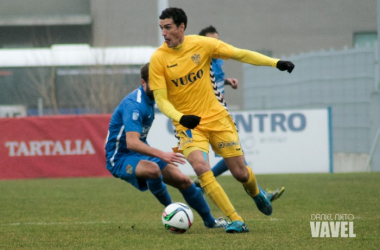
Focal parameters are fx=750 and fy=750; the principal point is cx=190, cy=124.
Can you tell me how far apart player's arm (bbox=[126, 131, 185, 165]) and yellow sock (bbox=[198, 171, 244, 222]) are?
1.00ft

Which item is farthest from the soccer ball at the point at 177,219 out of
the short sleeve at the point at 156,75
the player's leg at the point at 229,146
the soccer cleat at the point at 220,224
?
the short sleeve at the point at 156,75

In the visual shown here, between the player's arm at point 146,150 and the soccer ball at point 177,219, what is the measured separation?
0.46 meters

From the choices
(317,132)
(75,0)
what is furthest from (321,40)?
(317,132)

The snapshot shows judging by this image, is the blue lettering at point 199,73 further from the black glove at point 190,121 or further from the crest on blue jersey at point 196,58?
the black glove at point 190,121

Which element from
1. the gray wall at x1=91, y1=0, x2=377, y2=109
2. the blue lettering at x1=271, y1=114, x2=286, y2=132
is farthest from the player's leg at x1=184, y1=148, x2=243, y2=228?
the gray wall at x1=91, y1=0, x2=377, y2=109

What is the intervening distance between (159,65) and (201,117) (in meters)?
0.62

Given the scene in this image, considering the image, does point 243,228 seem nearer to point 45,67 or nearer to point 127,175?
point 127,175

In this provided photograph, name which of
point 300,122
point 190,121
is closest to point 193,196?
point 190,121

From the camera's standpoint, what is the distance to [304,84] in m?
20.9

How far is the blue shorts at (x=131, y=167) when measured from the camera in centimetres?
732

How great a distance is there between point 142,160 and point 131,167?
0.13 metres

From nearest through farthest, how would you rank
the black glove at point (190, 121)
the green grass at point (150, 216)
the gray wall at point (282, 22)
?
the green grass at point (150, 216) → the black glove at point (190, 121) → the gray wall at point (282, 22)

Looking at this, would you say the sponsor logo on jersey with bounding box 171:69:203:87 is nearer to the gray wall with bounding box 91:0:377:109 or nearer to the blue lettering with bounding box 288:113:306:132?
the blue lettering with bounding box 288:113:306:132

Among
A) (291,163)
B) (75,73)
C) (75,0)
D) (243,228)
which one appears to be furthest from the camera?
(75,0)
